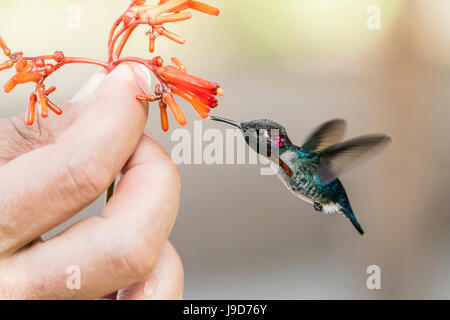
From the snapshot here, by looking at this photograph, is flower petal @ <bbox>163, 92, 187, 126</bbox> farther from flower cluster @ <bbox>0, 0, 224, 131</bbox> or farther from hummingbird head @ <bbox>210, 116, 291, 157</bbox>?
hummingbird head @ <bbox>210, 116, 291, 157</bbox>

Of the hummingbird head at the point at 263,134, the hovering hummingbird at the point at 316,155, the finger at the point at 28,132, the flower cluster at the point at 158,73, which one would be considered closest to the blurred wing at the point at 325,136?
the hovering hummingbird at the point at 316,155

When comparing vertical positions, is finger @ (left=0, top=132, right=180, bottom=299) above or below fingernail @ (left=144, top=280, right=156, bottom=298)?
above

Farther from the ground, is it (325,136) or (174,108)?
(174,108)

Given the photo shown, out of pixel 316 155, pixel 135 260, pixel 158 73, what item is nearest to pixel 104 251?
pixel 135 260

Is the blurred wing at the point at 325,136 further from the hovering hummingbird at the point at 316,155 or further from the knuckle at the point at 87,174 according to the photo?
the knuckle at the point at 87,174

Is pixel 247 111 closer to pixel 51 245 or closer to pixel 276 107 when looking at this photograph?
pixel 276 107

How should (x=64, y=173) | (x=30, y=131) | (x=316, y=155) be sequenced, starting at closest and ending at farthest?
1. (x=64, y=173)
2. (x=30, y=131)
3. (x=316, y=155)

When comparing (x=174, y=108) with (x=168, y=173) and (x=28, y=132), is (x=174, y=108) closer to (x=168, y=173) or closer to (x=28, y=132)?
(x=168, y=173)

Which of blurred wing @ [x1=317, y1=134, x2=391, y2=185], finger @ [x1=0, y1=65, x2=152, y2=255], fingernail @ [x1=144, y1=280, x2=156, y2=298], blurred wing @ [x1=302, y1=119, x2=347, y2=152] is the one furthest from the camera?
blurred wing @ [x1=302, y1=119, x2=347, y2=152]


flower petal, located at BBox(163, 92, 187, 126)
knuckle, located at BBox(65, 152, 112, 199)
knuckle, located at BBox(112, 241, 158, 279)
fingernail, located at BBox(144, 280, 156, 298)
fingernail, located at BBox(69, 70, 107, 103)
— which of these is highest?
fingernail, located at BBox(69, 70, 107, 103)

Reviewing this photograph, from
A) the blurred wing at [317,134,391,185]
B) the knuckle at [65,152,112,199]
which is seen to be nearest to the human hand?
the knuckle at [65,152,112,199]
